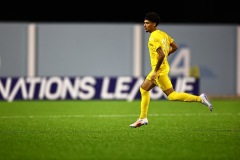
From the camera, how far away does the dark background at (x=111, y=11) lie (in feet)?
85.5

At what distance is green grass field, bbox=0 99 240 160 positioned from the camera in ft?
26.8

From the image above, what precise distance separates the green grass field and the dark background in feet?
32.1

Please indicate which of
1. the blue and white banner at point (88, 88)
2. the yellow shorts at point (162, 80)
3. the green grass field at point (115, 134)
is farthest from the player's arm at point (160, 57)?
the blue and white banner at point (88, 88)

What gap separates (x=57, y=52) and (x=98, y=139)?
14209mm

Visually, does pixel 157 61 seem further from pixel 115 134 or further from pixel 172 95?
pixel 115 134

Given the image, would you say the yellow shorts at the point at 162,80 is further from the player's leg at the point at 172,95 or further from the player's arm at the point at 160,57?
the player's arm at the point at 160,57

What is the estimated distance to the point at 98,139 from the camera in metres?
9.76

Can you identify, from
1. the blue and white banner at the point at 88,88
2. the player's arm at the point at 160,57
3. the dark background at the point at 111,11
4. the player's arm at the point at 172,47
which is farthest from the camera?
the dark background at the point at 111,11

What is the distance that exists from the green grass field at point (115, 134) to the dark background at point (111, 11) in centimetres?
977

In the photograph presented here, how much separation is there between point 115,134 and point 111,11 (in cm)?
1632

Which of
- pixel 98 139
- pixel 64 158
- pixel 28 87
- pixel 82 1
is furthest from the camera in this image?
pixel 82 1

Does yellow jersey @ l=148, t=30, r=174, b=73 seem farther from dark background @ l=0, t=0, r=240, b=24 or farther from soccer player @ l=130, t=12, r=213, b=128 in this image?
dark background @ l=0, t=0, r=240, b=24

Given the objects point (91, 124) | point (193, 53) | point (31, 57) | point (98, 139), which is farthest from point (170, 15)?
point (98, 139)

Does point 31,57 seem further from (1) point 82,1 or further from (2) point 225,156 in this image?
(2) point 225,156
